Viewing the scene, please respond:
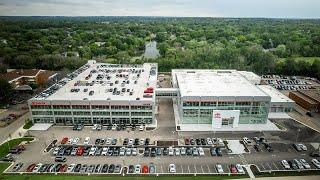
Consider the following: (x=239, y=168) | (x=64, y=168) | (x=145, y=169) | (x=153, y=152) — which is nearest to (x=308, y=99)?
(x=239, y=168)

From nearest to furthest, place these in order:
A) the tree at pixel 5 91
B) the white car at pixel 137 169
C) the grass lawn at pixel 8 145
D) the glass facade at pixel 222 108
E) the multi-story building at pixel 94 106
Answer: the white car at pixel 137 169, the grass lawn at pixel 8 145, the glass facade at pixel 222 108, the multi-story building at pixel 94 106, the tree at pixel 5 91

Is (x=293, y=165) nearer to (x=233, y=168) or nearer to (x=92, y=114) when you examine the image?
(x=233, y=168)

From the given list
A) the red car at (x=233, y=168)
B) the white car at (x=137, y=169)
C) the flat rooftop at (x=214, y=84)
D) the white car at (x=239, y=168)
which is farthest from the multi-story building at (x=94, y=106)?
the white car at (x=239, y=168)

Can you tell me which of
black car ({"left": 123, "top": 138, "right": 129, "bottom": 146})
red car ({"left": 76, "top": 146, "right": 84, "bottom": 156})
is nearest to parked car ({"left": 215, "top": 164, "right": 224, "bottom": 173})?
black car ({"left": 123, "top": 138, "right": 129, "bottom": 146})

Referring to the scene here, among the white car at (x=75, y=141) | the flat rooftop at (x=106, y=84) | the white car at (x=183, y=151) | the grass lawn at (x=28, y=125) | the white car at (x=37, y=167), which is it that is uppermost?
the flat rooftop at (x=106, y=84)

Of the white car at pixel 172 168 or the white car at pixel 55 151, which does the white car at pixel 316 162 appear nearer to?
the white car at pixel 172 168

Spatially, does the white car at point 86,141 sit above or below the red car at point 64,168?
above
